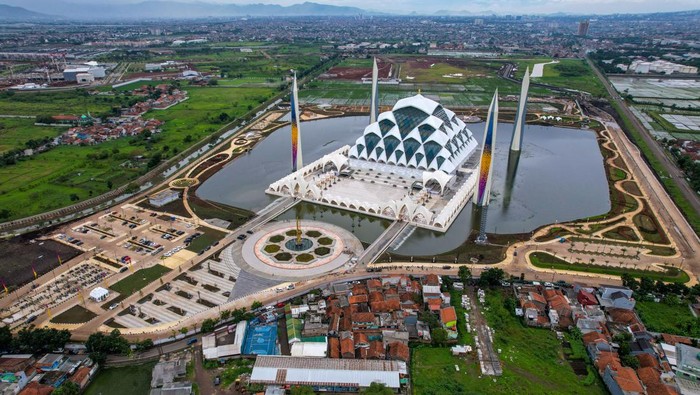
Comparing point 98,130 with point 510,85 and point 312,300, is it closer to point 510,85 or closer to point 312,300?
point 312,300

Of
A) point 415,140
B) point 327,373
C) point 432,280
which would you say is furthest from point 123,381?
point 415,140

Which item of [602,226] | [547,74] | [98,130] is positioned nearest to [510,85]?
[547,74]

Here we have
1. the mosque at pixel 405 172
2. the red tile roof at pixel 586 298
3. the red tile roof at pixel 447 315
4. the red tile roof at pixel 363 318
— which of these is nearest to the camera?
the red tile roof at pixel 447 315

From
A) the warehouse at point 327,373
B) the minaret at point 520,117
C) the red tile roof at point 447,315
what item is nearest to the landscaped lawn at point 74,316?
the warehouse at point 327,373

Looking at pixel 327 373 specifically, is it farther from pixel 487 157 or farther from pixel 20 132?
pixel 20 132

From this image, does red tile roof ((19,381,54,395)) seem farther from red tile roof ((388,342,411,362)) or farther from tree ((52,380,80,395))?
red tile roof ((388,342,411,362))

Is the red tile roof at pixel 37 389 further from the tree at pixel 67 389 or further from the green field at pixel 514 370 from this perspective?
the green field at pixel 514 370

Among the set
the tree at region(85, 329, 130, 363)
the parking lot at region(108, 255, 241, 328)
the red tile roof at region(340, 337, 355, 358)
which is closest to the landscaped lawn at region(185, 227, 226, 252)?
the parking lot at region(108, 255, 241, 328)
